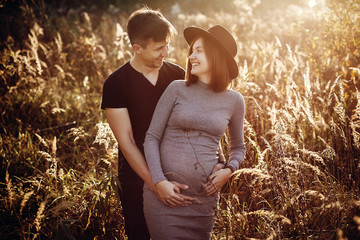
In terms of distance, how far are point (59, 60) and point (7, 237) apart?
158 inches

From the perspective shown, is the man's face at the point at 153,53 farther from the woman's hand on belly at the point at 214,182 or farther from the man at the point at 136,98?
the woman's hand on belly at the point at 214,182

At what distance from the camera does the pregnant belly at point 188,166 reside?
2027 millimetres

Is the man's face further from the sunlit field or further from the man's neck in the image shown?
the sunlit field

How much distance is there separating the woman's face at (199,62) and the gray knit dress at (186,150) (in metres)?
0.07

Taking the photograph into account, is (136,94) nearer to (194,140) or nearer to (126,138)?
(126,138)

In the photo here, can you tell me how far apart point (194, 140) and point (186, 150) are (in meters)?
0.09

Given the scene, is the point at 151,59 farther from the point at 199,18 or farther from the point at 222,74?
the point at 199,18

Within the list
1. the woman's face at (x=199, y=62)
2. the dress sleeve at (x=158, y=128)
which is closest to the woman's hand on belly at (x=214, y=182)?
the dress sleeve at (x=158, y=128)

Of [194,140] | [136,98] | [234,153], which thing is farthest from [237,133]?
[136,98]

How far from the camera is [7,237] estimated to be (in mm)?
2795

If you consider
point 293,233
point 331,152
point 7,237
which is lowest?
point 7,237

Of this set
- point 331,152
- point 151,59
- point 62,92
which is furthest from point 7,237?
point 62,92

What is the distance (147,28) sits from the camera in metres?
2.34

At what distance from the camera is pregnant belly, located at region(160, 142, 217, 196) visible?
2.03 meters
